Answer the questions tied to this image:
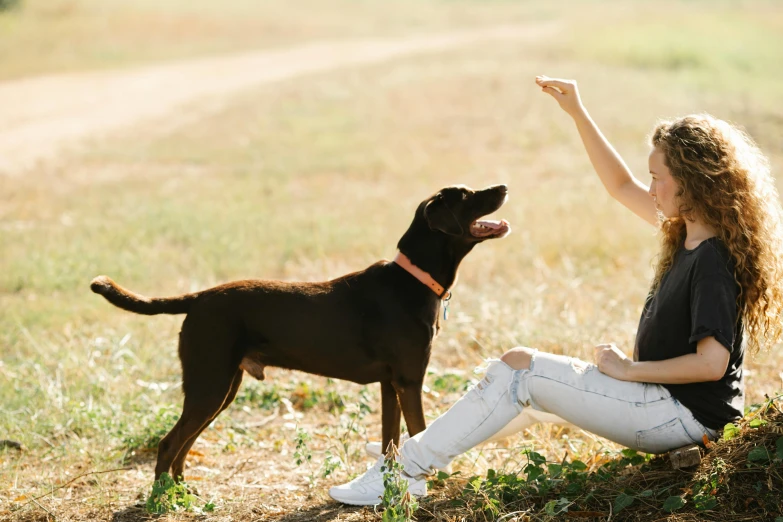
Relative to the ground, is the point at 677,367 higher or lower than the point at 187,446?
higher

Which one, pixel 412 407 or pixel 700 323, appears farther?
pixel 412 407

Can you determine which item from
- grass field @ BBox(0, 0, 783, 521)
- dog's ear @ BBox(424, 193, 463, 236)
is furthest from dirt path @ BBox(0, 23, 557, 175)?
dog's ear @ BBox(424, 193, 463, 236)

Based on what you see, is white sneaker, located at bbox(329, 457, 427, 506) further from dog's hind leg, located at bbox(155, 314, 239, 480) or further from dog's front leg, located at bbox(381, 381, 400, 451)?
dog's hind leg, located at bbox(155, 314, 239, 480)

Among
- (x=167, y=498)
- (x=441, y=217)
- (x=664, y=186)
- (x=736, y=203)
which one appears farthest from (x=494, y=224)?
(x=167, y=498)

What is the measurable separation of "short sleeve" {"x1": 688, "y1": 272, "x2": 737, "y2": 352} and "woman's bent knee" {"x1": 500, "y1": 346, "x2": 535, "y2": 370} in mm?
639

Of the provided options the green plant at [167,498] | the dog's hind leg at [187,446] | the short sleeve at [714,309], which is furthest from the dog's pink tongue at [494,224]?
the green plant at [167,498]

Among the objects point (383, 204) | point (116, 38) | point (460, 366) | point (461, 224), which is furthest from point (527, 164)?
point (116, 38)

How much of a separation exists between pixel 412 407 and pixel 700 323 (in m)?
1.34

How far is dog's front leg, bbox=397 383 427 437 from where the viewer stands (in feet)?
13.5

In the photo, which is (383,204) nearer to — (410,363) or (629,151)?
(629,151)

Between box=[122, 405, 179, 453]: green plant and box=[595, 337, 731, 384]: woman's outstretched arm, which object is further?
box=[122, 405, 179, 453]: green plant

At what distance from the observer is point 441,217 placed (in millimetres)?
4332

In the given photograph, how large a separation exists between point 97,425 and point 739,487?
3273 millimetres

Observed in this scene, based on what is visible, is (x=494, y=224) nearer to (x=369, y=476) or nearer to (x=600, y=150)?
(x=600, y=150)
